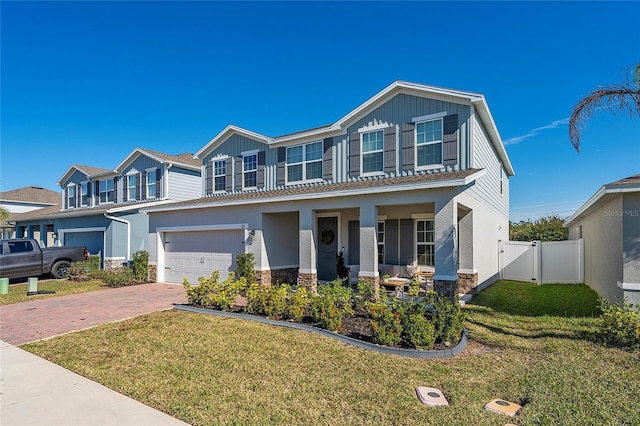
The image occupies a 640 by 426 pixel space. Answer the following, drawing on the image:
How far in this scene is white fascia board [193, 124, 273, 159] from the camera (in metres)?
15.3

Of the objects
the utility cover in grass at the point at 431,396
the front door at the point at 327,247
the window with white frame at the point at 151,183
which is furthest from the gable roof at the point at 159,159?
the utility cover in grass at the point at 431,396

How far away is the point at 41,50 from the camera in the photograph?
13.6 metres

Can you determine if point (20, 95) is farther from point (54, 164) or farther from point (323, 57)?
point (323, 57)

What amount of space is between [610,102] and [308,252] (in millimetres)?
8868

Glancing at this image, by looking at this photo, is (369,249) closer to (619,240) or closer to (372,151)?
(372,151)

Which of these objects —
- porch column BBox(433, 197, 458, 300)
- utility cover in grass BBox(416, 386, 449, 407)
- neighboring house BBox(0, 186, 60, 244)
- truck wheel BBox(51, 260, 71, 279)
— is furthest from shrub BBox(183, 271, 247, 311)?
neighboring house BBox(0, 186, 60, 244)

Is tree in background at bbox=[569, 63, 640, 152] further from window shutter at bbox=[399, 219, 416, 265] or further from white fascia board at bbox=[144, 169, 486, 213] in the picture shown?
window shutter at bbox=[399, 219, 416, 265]

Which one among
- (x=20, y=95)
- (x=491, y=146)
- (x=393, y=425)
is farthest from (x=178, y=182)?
(x=393, y=425)

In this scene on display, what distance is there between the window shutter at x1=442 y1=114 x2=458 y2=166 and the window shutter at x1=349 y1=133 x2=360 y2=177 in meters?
3.07

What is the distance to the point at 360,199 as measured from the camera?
10.9 meters

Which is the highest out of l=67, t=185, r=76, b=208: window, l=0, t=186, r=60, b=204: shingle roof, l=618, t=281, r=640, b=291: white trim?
l=0, t=186, r=60, b=204: shingle roof

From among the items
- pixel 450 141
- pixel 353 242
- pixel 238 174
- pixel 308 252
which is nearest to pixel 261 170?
pixel 238 174

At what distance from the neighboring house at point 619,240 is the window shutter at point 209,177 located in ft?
48.4

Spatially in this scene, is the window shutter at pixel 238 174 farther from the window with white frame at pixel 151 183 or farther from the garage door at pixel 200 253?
the window with white frame at pixel 151 183
